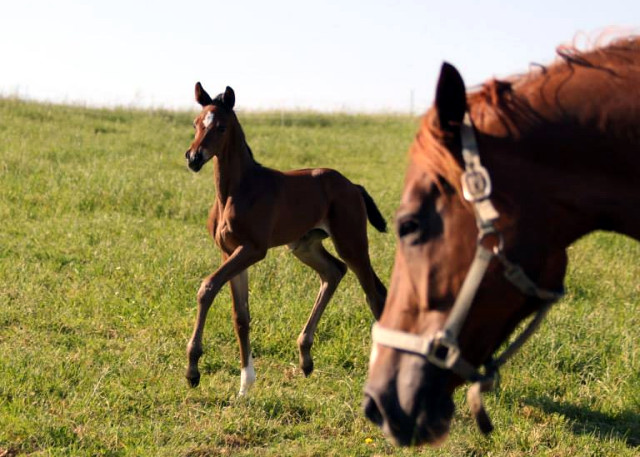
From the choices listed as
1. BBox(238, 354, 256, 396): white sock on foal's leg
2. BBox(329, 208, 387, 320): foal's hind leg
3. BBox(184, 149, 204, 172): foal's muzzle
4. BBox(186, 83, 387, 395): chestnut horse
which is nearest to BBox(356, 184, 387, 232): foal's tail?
BBox(186, 83, 387, 395): chestnut horse

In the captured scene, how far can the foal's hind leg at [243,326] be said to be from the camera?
5.36 metres

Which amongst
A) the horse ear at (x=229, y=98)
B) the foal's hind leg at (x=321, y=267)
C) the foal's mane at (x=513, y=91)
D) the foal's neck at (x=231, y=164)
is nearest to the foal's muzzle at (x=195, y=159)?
the foal's neck at (x=231, y=164)

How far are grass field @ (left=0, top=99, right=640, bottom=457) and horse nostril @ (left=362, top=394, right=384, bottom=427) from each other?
230 centimetres

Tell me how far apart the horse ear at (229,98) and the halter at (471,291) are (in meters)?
3.77

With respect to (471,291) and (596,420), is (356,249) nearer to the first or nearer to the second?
(596,420)

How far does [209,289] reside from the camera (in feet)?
17.4

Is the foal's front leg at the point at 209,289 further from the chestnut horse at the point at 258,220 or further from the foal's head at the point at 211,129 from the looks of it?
the foal's head at the point at 211,129

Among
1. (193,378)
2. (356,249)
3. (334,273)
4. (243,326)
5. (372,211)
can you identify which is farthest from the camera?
(372,211)

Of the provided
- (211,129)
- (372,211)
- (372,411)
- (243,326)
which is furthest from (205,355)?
(372,411)

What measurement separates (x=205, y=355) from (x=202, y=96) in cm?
188

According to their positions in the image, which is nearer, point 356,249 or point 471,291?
point 471,291

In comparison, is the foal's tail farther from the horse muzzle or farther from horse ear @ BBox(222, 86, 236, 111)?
the horse muzzle

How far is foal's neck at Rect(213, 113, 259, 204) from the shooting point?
228 inches

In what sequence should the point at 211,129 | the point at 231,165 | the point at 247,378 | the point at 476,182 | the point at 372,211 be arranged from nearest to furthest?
the point at 476,182, the point at 247,378, the point at 211,129, the point at 231,165, the point at 372,211
